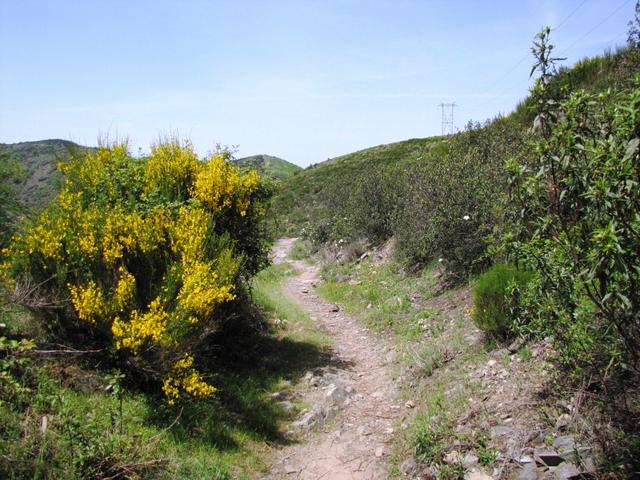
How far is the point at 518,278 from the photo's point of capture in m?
6.29

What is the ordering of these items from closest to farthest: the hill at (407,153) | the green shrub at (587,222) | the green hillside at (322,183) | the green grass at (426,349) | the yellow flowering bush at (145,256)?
the green shrub at (587,222) < the green grass at (426,349) < the yellow flowering bush at (145,256) < the hill at (407,153) < the green hillside at (322,183)

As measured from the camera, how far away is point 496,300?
20.9 feet

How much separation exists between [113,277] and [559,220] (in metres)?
Result: 4.79

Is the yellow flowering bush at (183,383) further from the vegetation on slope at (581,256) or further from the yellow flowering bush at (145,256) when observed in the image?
the vegetation on slope at (581,256)

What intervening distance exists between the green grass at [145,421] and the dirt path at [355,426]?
35cm

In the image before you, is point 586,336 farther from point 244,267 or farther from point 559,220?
point 244,267

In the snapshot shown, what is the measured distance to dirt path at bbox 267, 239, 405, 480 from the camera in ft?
17.0

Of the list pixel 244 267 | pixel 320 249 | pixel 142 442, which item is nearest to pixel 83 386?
pixel 142 442

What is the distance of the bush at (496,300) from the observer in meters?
6.19

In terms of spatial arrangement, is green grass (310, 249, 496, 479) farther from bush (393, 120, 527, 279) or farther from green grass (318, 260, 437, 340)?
bush (393, 120, 527, 279)

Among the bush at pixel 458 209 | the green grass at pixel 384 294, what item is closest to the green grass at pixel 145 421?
the green grass at pixel 384 294

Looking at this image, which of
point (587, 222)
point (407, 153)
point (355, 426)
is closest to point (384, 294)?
point (355, 426)

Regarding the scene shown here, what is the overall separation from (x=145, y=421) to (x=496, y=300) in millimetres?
4234

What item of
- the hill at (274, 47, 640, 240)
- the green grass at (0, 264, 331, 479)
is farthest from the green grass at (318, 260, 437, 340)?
the hill at (274, 47, 640, 240)
